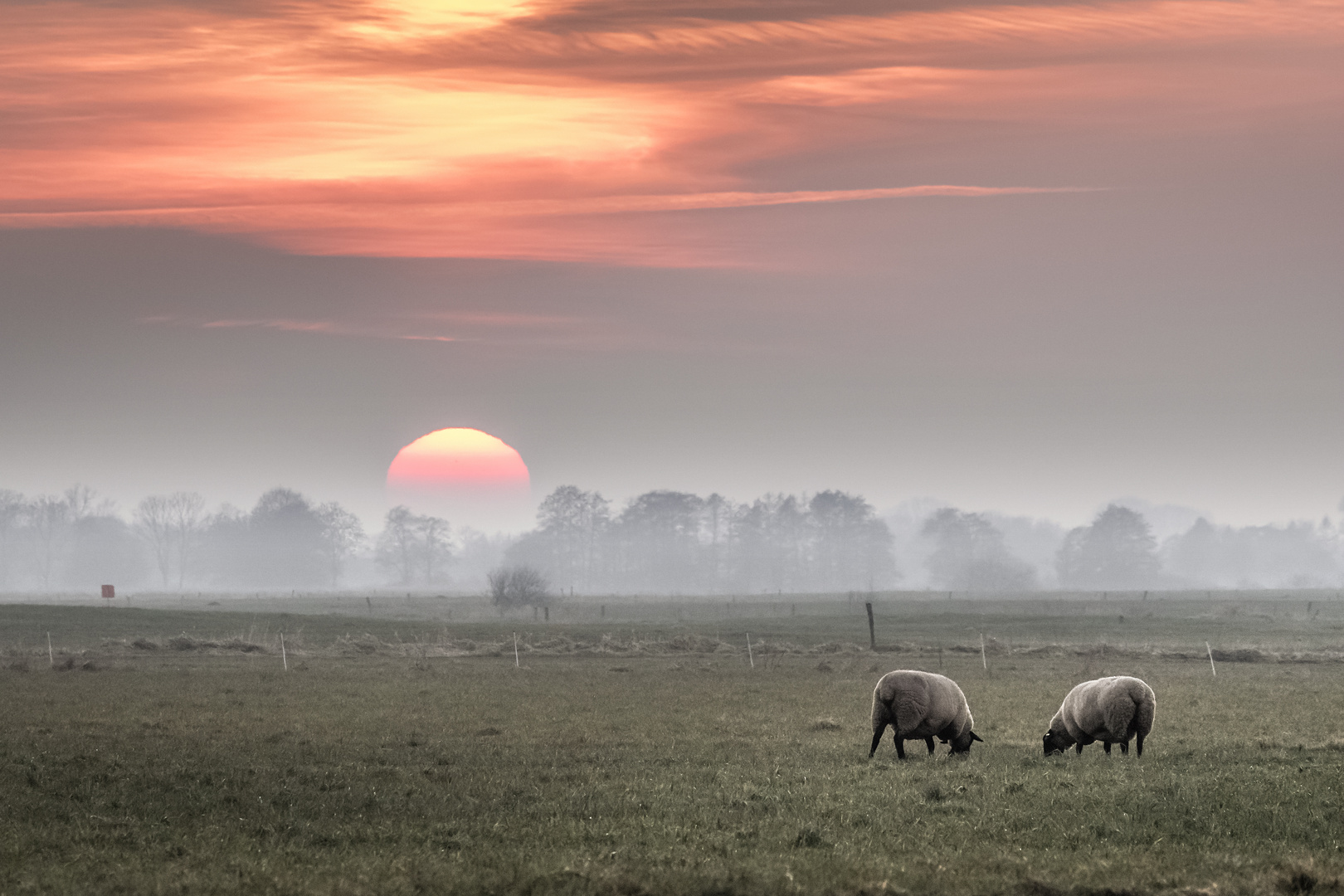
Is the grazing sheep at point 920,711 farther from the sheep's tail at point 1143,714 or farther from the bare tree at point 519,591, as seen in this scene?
the bare tree at point 519,591

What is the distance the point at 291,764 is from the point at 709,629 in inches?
2337

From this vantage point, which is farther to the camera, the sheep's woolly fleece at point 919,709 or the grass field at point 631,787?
the sheep's woolly fleece at point 919,709

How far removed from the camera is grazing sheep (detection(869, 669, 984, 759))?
22391 millimetres

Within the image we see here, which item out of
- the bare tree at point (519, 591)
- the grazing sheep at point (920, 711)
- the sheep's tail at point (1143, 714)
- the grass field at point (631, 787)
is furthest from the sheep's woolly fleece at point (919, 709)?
the bare tree at point (519, 591)

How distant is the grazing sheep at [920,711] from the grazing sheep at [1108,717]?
1877 millimetres

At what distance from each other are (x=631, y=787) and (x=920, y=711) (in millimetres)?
6982

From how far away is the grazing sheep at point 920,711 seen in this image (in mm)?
22391

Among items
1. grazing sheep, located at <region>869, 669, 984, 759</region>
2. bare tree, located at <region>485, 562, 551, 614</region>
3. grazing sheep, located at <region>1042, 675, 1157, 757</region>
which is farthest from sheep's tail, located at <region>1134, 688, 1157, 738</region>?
bare tree, located at <region>485, 562, 551, 614</region>

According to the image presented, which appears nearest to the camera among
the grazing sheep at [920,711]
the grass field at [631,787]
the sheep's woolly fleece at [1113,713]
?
the grass field at [631,787]

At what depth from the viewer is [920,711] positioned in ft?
73.4

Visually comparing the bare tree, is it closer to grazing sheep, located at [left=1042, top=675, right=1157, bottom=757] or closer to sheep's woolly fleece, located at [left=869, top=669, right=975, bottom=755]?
sheep's woolly fleece, located at [left=869, top=669, right=975, bottom=755]

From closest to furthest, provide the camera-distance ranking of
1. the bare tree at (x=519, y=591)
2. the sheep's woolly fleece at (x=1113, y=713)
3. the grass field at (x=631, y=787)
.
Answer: the grass field at (x=631, y=787)
the sheep's woolly fleece at (x=1113, y=713)
the bare tree at (x=519, y=591)

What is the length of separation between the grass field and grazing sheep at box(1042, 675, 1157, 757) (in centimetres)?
78

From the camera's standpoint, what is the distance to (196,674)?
143 feet
